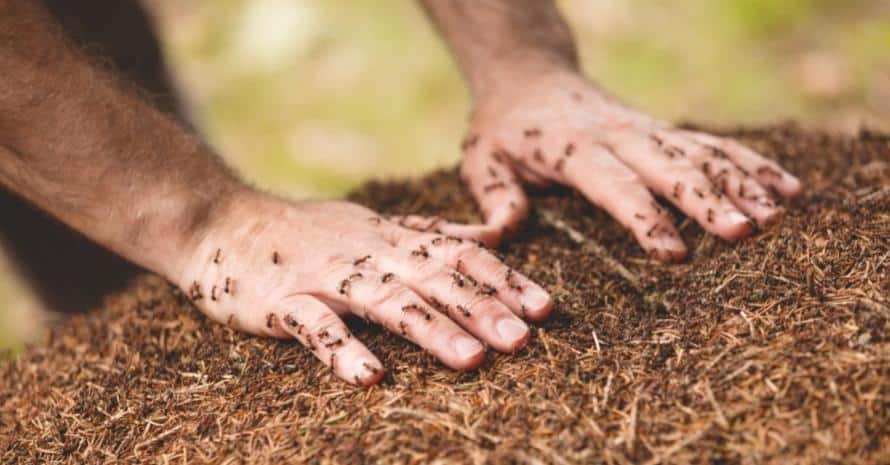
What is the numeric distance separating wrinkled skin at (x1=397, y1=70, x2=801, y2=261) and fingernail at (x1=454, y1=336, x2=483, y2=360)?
0.93m

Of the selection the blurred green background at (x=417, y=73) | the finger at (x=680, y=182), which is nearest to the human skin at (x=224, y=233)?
the finger at (x=680, y=182)

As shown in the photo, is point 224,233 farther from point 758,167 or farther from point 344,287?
point 758,167

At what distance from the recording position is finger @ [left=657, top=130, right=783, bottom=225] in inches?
140

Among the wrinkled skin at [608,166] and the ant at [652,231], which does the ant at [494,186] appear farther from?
the ant at [652,231]

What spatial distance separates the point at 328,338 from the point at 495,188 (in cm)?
157

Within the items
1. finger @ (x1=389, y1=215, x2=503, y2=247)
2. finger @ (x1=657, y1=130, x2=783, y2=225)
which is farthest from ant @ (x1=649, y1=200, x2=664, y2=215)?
finger @ (x1=389, y1=215, x2=503, y2=247)

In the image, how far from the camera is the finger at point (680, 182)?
3457mm

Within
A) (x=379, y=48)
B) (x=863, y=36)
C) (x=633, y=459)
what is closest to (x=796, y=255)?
(x=633, y=459)

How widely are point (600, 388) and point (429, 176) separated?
2.60 m

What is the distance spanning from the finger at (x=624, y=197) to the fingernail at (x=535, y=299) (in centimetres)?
78

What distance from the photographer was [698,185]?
3.63 metres

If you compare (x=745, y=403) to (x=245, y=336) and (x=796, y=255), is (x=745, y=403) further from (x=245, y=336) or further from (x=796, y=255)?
(x=245, y=336)

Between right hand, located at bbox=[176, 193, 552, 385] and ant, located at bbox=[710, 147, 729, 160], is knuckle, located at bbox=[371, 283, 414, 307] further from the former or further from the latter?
ant, located at bbox=[710, 147, 729, 160]

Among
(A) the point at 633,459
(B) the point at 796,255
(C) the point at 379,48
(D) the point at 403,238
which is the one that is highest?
(B) the point at 796,255
